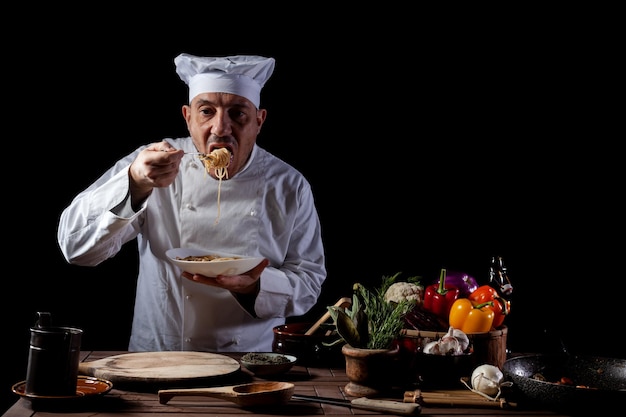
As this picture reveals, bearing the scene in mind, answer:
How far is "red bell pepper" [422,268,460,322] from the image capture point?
2932 millimetres

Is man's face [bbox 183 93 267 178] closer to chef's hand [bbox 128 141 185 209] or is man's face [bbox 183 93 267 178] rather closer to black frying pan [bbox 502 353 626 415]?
chef's hand [bbox 128 141 185 209]

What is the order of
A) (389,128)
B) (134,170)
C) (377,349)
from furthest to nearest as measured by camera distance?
(389,128), (134,170), (377,349)

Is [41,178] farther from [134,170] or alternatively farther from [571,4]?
[571,4]

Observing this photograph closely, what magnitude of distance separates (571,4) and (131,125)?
8.54 ft

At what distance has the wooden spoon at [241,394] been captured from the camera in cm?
225

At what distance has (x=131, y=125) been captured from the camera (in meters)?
4.44

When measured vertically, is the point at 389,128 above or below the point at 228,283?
above

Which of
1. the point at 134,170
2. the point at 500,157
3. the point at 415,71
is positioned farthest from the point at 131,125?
the point at 500,157

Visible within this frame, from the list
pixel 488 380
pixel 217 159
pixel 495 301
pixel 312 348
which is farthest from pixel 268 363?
pixel 217 159

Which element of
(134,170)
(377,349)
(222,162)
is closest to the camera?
(377,349)

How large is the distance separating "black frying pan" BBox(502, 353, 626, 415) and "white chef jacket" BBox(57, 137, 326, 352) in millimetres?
1335

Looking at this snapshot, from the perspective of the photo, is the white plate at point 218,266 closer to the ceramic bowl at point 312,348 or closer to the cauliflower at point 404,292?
the ceramic bowl at point 312,348

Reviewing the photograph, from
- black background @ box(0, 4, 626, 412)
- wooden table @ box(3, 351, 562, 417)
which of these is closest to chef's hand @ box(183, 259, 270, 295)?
wooden table @ box(3, 351, 562, 417)

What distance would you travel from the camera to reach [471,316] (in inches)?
106
